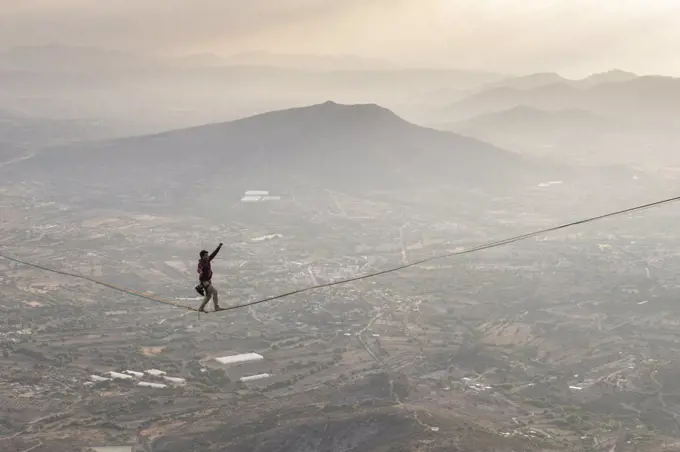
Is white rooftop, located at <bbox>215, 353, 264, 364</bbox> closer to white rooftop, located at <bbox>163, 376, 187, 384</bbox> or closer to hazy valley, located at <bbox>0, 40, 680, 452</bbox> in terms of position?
hazy valley, located at <bbox>0, 40, 680, 452</bbox>

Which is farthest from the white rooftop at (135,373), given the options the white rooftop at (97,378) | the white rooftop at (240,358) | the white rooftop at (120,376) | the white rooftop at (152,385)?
the white rooftop at (240,358)

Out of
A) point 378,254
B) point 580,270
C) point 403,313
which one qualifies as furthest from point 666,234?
point 403,313

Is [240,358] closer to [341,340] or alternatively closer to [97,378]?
[341,340]

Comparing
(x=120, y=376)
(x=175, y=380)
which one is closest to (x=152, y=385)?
(x=175, y=380)

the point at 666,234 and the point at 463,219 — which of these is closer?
the point at 666,234

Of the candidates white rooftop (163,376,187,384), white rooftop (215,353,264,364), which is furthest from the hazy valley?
white rooftop (215,353,264,364)

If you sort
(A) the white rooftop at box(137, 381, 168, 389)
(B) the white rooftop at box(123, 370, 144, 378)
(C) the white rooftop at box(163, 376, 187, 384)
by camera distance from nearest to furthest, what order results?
(A) the white rooftop at box(137, 381, 168, 389), (C) the white rooftop at box(163, 376, 187, 384), (B) the white rooftop at box(123, 370, 144, 378)

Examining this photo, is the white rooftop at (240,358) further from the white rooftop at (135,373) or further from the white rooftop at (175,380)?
the white rooftop at (135,373)

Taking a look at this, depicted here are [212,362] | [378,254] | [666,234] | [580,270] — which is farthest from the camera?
[666,234]

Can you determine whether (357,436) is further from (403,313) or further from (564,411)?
(403,313)
